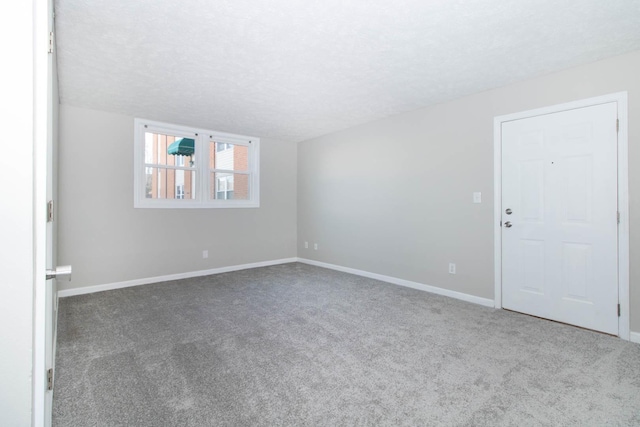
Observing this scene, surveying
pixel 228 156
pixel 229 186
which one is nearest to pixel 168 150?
pixel 228 156

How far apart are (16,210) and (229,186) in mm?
4590

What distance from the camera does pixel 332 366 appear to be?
2139 millimetres

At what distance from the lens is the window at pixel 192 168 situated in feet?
14.5

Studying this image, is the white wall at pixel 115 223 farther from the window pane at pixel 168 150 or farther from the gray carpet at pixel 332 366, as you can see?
the gray carpet at pixel 332 366

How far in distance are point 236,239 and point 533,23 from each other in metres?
4.67

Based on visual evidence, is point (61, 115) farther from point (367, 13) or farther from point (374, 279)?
point (374, 279)

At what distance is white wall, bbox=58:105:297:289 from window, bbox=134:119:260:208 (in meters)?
0.14

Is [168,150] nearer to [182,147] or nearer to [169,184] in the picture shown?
[182,147]

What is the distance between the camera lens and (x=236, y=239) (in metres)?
5.35

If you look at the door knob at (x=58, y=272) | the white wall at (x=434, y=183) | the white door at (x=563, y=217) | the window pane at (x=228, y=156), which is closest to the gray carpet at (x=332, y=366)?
the white door at (x=563, y=217)

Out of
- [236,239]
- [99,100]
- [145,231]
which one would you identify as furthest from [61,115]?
[236,239]

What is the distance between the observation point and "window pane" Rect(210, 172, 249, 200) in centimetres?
516

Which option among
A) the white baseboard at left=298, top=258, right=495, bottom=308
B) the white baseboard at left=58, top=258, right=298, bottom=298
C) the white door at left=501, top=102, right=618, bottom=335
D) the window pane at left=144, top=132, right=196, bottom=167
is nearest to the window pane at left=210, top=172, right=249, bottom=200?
the window pane at left=144, top=132, right=196, bottom=167

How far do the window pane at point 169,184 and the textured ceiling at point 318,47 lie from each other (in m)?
1.07
